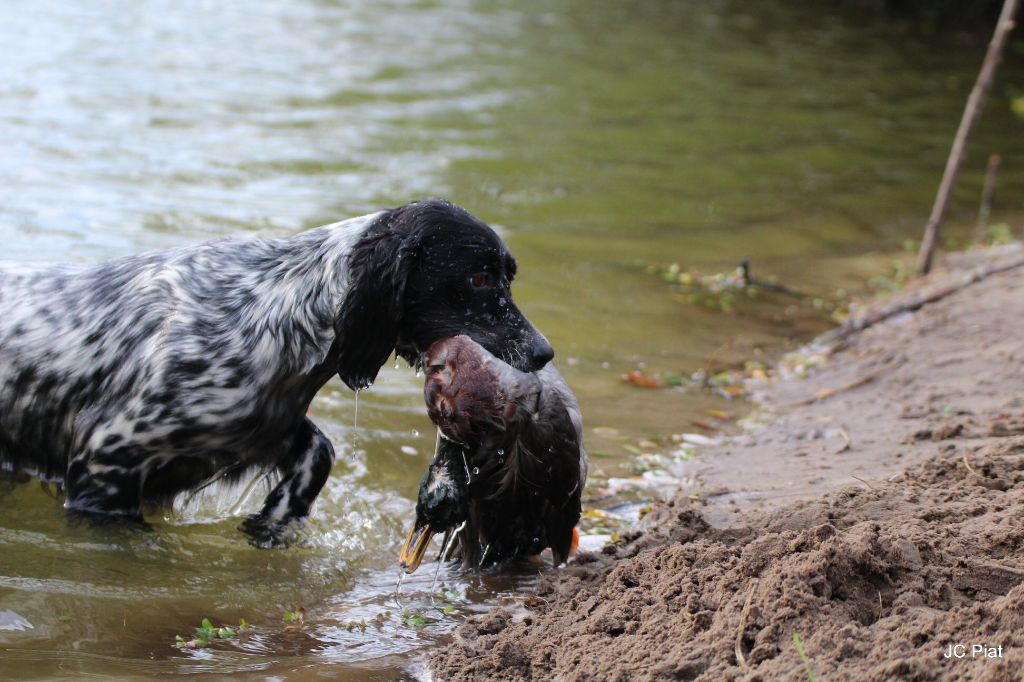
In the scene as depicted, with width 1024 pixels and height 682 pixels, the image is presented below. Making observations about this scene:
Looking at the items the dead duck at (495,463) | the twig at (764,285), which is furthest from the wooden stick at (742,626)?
the twig at (764,285)

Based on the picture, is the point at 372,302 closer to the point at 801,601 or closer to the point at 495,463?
the point at 495,463

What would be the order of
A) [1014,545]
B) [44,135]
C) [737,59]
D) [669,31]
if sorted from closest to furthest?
[1014,545] → [44,135] → [737,59] → [669,31]

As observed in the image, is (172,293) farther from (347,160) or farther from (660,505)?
(347,160)

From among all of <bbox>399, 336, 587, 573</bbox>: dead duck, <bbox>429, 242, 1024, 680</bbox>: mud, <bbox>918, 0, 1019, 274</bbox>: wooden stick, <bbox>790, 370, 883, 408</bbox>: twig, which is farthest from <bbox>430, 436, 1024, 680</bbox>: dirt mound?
<bbox>918, 0, 1019, 274</bbox>: wooden stick

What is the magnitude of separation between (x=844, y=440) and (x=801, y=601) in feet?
8.10

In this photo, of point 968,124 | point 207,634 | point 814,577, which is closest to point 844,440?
point 814,577

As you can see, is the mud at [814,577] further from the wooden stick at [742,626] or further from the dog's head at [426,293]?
the dog's head at [426,293]

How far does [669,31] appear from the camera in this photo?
21125 mm

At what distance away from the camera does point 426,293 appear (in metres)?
4.47

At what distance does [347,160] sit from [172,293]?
22.2 feet

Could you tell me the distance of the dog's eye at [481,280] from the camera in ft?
14.8

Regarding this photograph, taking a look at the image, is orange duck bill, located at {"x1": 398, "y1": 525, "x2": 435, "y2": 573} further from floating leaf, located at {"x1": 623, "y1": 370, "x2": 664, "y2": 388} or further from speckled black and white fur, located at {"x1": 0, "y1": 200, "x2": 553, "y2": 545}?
floating leaf, located at {"x1": 623, "y1": 370, "x2": 664, "y2": 388}

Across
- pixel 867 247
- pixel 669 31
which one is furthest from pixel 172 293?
pixel 669 31

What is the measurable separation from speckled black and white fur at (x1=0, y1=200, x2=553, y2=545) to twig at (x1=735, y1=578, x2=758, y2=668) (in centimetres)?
118
